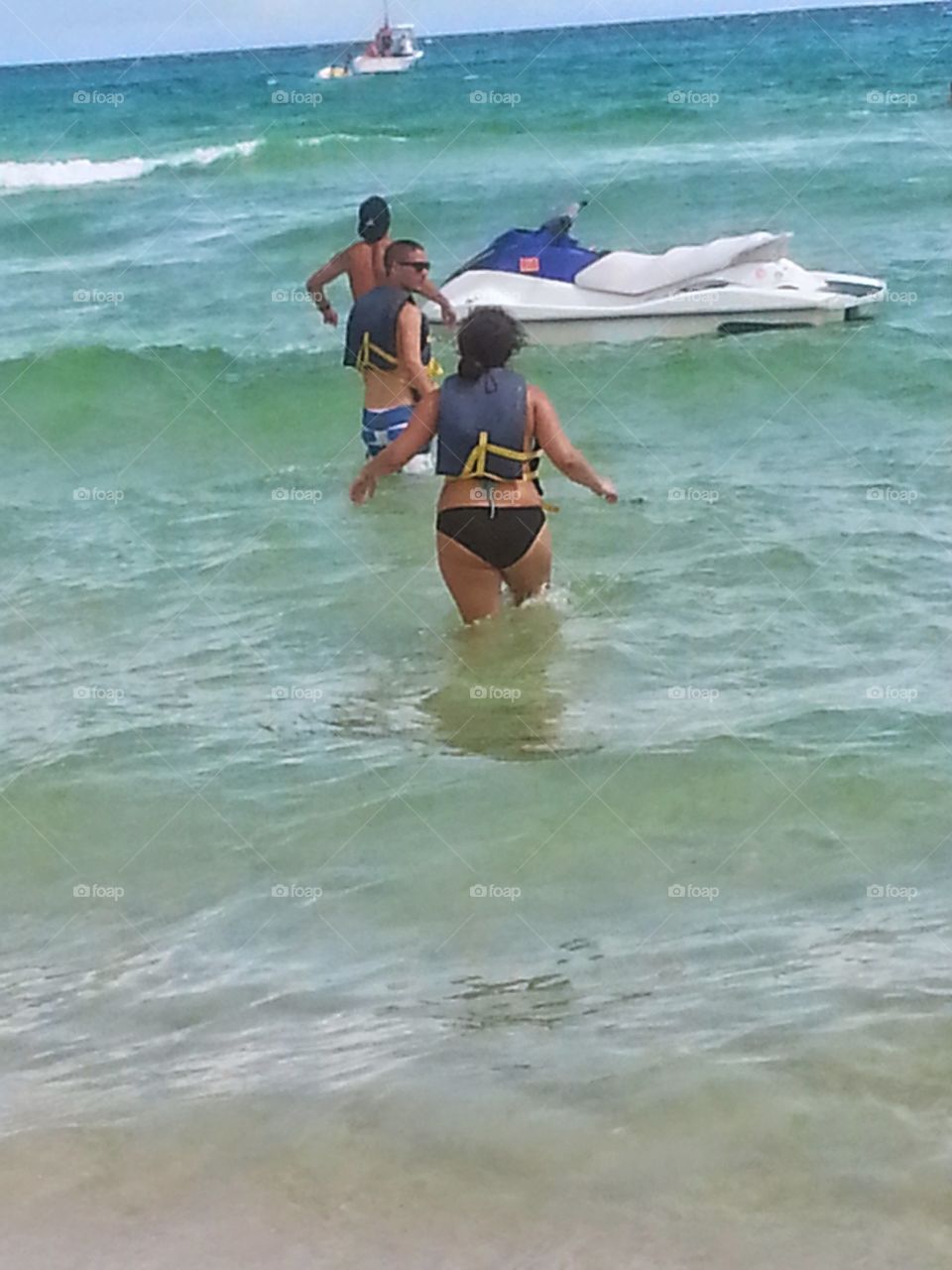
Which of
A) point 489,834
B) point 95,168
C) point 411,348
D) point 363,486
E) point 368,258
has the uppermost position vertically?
point 368,258

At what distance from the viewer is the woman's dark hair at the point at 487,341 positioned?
6.41m

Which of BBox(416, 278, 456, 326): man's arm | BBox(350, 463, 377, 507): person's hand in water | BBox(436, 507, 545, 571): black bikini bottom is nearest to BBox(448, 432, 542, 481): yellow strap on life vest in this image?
BBox(436, 507, 545, 571): black bikini bottom

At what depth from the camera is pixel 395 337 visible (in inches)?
360

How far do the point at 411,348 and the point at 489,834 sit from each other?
4.00 m

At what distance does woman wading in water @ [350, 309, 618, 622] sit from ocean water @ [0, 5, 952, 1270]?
2.03ft

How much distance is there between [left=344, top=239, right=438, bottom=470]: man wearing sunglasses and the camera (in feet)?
29.7

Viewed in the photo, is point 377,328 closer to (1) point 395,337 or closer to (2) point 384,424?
(1) point 395,337

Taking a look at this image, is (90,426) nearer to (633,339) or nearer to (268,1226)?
(633,339)

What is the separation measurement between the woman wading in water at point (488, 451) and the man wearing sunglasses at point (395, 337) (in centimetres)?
228

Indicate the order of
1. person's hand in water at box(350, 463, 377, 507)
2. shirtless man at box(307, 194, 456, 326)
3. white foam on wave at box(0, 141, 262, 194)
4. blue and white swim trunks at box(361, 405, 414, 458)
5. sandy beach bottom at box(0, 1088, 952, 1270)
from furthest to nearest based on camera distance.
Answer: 1. white foam on wave at box(0, 141, 262, 194)
2. shirtless man at box(307, 194, 456, 326)
3. blue and white swim trunks at box(361, 405, 414, 458)
4. person's hand in water at box(350, 463, 377, 507)
5. sandy beach bottom at box(0, 1088, 952, 1270)

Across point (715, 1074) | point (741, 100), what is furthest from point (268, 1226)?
point (741, 100)

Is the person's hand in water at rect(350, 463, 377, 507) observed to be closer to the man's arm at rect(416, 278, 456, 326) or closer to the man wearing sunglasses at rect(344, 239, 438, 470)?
the man wearing sunglasses at rect(344, 239, 438, 470)

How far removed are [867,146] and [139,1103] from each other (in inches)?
1050

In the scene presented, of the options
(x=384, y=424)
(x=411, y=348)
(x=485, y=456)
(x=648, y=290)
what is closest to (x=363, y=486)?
(x=485, y=456)
